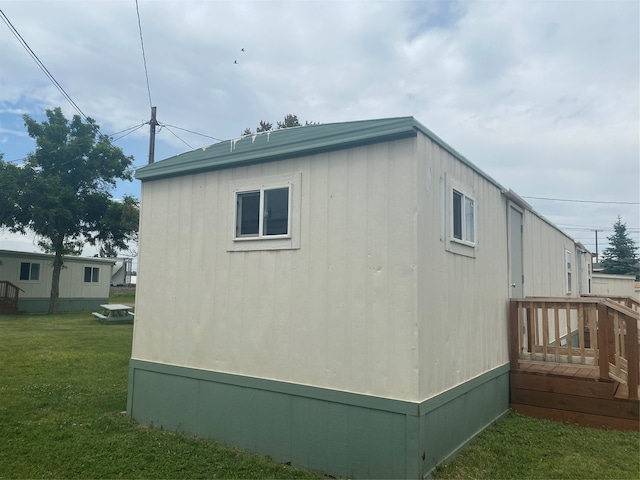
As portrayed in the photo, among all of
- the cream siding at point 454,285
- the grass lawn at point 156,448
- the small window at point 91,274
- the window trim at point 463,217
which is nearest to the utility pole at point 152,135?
the grass lawn at point 156,448

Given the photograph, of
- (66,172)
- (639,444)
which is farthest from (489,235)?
(66,172)

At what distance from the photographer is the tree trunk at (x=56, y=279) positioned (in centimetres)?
2048

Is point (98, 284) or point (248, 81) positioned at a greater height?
point (248, 81)

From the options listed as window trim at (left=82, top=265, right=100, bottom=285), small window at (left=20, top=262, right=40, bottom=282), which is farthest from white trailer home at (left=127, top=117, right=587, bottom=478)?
window trim at (left=82, top=265, right=100, bottom=285)

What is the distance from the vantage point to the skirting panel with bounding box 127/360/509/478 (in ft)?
12.4

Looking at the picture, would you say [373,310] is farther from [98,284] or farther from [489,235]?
[98,284]

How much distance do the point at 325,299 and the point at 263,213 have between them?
1158 mm

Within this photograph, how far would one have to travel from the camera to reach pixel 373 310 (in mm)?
4000

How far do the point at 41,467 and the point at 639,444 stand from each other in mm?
5794

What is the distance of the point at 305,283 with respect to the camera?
4.44m

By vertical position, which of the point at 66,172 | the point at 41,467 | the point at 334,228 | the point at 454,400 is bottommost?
the point at 41,467

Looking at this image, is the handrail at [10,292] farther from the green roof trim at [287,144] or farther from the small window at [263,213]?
the small window at [263,213]

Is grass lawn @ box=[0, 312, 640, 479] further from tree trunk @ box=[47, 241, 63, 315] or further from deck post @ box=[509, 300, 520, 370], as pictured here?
tree trunk @ box=[47, 241, 63, 315]

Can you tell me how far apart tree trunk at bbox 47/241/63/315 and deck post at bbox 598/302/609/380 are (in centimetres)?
2102
